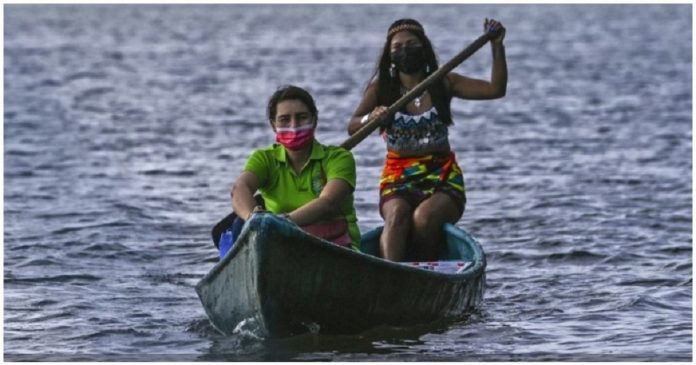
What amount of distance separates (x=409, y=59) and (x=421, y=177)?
81cm

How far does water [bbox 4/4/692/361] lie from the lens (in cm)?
1133

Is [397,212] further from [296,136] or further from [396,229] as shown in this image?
[296,136]

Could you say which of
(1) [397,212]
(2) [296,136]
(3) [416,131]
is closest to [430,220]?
(1) [397,212]

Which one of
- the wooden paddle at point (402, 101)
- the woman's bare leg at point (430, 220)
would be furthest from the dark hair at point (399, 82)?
the woman's bare leg at point (430, 220)

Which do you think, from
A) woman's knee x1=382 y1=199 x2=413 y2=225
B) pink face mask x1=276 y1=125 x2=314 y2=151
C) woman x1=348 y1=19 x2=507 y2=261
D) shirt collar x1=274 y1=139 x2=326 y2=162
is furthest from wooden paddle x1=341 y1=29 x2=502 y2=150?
pink face mask x1=276 y1=125 x2=314 y2=151

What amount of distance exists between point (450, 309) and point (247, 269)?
1815mm

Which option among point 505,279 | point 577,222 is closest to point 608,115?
point 577,222

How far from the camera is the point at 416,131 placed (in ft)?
39.9

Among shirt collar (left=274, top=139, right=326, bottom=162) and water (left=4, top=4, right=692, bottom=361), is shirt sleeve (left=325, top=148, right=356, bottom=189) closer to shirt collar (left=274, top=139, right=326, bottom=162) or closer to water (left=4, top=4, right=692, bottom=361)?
shirt collar (left=274, top=139, right=326, bottom=162)

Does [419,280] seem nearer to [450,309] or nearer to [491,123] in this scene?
[450,309]

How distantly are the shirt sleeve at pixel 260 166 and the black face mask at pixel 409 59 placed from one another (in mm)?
1443

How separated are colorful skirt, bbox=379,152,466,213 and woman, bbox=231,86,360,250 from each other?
124 cm

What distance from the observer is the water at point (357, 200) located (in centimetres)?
1133

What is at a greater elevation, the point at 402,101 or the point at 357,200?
the point at 402,101
